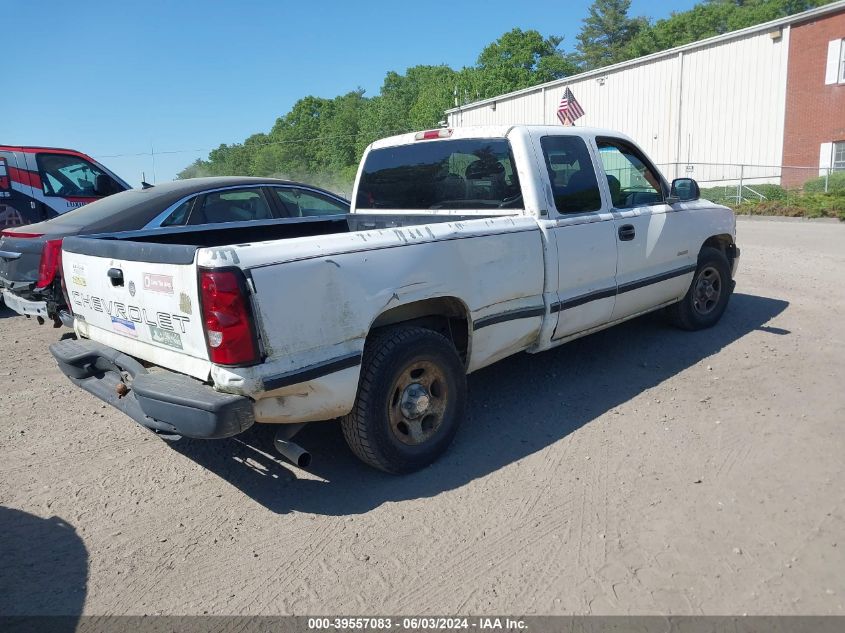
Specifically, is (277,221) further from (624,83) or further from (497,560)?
(624,83)

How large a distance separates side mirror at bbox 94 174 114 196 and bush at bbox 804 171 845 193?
23.0 meters

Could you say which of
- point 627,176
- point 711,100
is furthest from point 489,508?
point 711,100

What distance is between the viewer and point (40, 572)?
118 inches

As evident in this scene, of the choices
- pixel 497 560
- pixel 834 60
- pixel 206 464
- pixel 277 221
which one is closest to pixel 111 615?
pixel 206 464

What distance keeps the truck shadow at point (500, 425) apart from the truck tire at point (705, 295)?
0.14 metres

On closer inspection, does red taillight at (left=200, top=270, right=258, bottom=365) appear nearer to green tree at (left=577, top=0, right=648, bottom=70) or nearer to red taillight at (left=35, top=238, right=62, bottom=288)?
red taillight at (left=35, top=238, right=62, bottom=288)

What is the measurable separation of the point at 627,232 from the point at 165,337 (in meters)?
3.49

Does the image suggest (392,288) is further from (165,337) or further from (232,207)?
(232,207)

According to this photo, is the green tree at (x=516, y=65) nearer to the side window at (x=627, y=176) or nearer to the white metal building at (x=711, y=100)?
the white metal building at (x=711, y=100)

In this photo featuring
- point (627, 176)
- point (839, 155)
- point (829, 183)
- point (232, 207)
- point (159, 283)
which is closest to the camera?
point (159, 283)

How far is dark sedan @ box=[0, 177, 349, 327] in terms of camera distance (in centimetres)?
597

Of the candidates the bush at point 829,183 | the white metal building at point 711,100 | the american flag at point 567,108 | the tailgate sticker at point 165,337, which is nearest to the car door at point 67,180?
the tailgate sticker at point 165,337

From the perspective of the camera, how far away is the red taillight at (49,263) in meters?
5.86

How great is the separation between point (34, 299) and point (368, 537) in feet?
15.3
